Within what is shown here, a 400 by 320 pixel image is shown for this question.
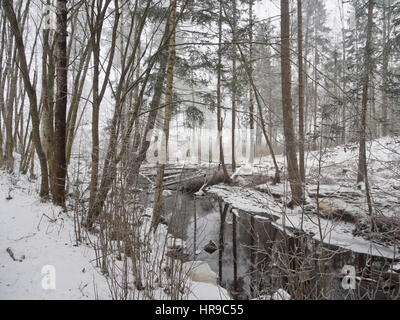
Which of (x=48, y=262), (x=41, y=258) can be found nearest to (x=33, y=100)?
(x=41, y=258)


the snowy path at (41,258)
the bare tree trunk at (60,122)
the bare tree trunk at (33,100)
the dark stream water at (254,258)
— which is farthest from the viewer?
the bare tree trunk at (33,100)

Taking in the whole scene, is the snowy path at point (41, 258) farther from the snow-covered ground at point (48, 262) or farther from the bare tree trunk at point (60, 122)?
Result: the bare tree trunk at point (60, 122)

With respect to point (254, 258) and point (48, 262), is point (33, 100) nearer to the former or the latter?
point (48, 262)

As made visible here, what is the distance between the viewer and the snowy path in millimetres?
2414

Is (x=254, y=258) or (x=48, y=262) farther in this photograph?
(x=254, y=258)

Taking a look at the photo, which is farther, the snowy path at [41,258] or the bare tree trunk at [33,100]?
the bare tree trunk at [33,100]

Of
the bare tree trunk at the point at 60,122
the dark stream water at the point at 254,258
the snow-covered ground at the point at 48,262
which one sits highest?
the bare tree trunk at the point at 60,122

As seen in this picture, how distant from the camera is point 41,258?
2.97 m

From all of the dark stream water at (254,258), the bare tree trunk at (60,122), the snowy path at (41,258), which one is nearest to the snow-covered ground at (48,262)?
the snowy path at (41,258)

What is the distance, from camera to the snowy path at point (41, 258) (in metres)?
2.41

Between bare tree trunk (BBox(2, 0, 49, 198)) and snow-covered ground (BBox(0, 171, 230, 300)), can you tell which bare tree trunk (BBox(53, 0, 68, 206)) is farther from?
bare tree trunk (BBox(2, 0, 49, 198))

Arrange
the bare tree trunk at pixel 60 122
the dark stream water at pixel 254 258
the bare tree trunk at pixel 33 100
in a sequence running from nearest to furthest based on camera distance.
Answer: the dark stream water at pixel 254 258, the bare tree trunk at pixel 60 122, the bare tree trunk at pixel 33 100

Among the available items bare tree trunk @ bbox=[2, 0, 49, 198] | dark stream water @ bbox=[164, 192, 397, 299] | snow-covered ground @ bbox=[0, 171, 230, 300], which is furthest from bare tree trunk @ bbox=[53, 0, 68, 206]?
dark stream water @ bbox=[164, 192, 397, 299]
